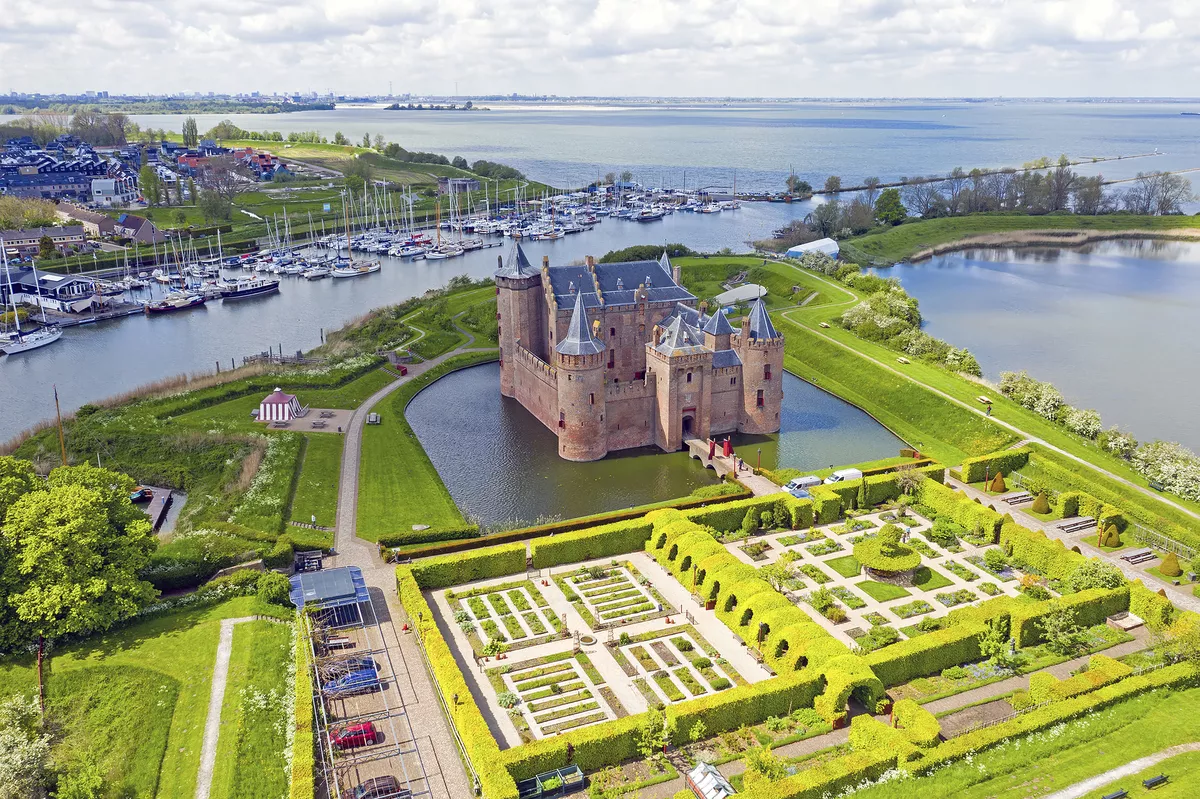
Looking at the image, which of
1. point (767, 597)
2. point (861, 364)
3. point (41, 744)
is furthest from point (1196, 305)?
point (41, 744)

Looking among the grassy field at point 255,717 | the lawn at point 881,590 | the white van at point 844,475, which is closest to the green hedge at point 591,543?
the lawn at point 881,590

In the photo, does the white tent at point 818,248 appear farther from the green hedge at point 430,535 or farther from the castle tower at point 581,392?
the green hedge at point 430,535

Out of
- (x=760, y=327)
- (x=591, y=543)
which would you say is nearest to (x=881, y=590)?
(x=591, y=543)

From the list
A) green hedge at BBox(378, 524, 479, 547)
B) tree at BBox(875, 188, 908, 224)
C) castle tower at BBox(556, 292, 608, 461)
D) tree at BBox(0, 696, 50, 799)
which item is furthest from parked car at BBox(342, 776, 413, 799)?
tree at BBox(875, 188, 908, 224)

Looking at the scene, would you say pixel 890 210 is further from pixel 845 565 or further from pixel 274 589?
pixel 274 589

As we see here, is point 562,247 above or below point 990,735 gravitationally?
above

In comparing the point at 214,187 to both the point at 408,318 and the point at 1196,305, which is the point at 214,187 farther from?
the point at 1196,305

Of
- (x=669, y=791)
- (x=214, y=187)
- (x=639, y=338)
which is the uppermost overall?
(x=214, y=187)
